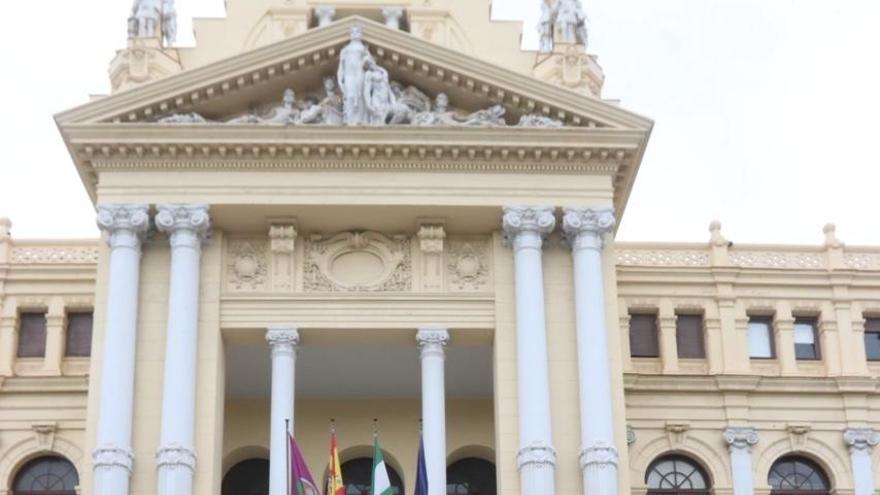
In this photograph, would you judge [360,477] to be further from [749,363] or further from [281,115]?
[749,363]

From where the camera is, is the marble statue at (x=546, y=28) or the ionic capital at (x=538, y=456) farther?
the marble statue at (x=546, y=28)

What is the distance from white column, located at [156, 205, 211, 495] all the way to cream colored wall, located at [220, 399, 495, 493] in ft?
19.2

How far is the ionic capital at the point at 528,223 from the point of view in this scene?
1524 inches

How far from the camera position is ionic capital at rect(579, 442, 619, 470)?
36.4 metres

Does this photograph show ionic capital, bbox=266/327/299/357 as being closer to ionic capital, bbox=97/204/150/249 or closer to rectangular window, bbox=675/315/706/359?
ionic capital, bbox=97/204/150/249

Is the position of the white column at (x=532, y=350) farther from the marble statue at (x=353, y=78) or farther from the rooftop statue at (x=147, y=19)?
the rooftop statue at (x=147, y=19)

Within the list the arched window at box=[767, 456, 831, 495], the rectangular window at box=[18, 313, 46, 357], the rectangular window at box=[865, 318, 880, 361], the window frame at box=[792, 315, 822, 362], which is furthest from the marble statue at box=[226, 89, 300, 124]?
the rectangular window at box=[865, 318, 880, 361]

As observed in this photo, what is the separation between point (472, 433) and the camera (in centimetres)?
4356

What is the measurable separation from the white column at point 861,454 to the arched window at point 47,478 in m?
19.9

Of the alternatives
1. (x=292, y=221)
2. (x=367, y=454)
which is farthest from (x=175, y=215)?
(x=367, y=454)

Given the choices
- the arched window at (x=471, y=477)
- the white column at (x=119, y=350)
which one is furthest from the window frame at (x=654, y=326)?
the white column at (x=119, y=350)

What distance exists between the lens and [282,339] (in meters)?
38.3

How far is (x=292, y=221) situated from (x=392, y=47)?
4.55 meters

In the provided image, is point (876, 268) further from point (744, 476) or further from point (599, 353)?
point (599, 353)
